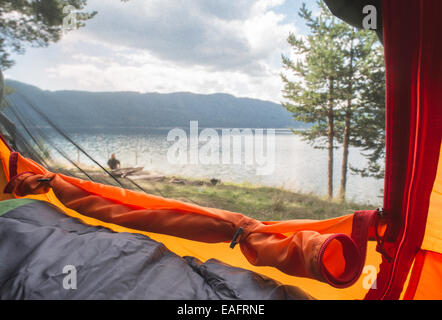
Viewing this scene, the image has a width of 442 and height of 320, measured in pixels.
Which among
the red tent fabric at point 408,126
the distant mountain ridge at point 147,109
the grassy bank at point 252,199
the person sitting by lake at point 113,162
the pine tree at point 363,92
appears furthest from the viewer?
the pine tree at point 363,92

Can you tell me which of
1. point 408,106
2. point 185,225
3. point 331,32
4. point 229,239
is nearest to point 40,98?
point 185,225

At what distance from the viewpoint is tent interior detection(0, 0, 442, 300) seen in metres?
0.50

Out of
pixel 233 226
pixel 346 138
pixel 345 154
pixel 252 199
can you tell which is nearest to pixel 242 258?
pixel 233 226

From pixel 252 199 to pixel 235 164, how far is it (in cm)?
373

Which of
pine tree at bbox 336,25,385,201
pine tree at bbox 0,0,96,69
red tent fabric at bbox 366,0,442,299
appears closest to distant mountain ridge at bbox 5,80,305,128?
pine tree at bbox 0,0,96,69

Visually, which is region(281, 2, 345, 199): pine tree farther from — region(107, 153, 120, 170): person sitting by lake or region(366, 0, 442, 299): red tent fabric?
region(366, 0, 442, 299): red tent fabric

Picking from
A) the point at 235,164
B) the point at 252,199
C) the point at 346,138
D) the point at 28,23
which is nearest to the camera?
the point at 28,23

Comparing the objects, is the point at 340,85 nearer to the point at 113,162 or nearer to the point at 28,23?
the point at 113,162

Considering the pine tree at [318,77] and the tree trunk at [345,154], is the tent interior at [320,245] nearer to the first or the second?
the pine tree at [318,77]

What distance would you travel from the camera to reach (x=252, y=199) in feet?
13.5

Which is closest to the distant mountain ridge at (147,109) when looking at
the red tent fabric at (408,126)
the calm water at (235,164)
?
the calm water at (235,164)

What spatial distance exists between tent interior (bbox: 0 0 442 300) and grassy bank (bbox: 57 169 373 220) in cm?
228

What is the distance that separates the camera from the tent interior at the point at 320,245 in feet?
1.65

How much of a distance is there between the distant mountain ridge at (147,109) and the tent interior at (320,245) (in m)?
1.70
